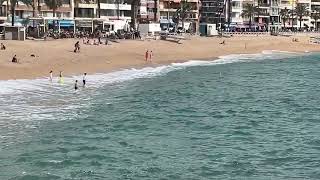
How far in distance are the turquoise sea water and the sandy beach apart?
577 cm

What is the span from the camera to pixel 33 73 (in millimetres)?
48906

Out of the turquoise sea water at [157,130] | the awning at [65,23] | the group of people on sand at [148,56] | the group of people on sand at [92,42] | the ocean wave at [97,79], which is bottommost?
the turquoise sea water at [157,130]

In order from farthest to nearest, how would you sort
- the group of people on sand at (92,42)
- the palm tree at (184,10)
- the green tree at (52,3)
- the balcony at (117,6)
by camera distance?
the palm tree at (184,10), the balcony at (117,6), the green tree at (52,3), the group of people on sand at (92,42)

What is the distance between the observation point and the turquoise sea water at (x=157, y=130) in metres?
20.4

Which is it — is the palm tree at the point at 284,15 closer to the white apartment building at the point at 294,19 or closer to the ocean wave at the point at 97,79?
the white apartment building at the point at 294,19

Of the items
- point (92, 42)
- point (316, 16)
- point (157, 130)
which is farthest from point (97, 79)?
point (316, 16)

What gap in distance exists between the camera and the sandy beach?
51.8m

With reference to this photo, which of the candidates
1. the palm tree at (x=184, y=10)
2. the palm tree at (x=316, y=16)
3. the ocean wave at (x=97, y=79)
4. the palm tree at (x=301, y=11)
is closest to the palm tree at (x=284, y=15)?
the palm tree at (x=301, y=11)

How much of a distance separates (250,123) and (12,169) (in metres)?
13.5

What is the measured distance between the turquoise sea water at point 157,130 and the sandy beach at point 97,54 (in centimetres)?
577

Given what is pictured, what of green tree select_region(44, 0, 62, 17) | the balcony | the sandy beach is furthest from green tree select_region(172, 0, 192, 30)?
green tree select_region(44, 0, 62, 17)

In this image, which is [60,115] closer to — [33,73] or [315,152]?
[315,152]

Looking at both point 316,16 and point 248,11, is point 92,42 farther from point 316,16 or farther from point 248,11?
point 316,16

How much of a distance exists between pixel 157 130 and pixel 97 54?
4011 cm
